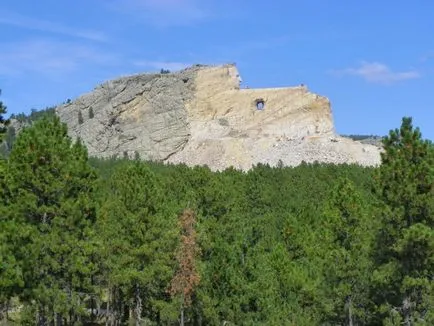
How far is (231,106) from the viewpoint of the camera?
147 meters

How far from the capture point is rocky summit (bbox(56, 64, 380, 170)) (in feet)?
433

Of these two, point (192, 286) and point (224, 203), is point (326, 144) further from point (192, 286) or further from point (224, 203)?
point (192, 286)

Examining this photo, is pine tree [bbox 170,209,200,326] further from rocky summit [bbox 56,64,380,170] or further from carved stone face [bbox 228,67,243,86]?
carved stone face [bbox 228,67,243,86]

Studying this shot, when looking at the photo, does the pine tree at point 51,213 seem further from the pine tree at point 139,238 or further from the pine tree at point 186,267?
the pine tree at point 186,267

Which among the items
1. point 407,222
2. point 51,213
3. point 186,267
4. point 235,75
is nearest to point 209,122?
point 235,75

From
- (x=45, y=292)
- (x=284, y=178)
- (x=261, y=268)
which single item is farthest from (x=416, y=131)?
(x=284, y=178)

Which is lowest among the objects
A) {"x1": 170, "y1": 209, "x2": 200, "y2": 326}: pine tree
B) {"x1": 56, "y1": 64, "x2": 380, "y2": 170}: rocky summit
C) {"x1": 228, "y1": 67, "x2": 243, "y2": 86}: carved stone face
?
{"x1": 170, "y1": 209, "x2": 200, "y2": 326}: pine tree

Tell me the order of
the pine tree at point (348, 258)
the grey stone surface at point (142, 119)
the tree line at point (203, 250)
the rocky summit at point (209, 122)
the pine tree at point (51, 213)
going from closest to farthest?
1. the tree line at point (203, 250)
2. the pine tree at point (51, 213)
3. the pine tree at point (348, 258)
4. the rocky summit at point (209, 122)
5. the grey stone surface at point (142, 119)

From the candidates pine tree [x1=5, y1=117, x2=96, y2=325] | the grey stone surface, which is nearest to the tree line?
pine tree [x1=5, y1=117, x2=96, y2=325]

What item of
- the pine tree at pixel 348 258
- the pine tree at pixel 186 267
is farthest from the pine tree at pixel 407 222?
the pine tree at pixel 186 267

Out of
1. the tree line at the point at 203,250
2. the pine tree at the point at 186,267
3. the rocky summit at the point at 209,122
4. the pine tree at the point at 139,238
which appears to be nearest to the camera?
the tree line at the point at 203,250

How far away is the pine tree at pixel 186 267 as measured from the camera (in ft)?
116

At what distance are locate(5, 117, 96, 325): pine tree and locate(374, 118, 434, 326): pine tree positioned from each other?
12.2 meters

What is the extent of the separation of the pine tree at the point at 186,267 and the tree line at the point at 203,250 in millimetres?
60
